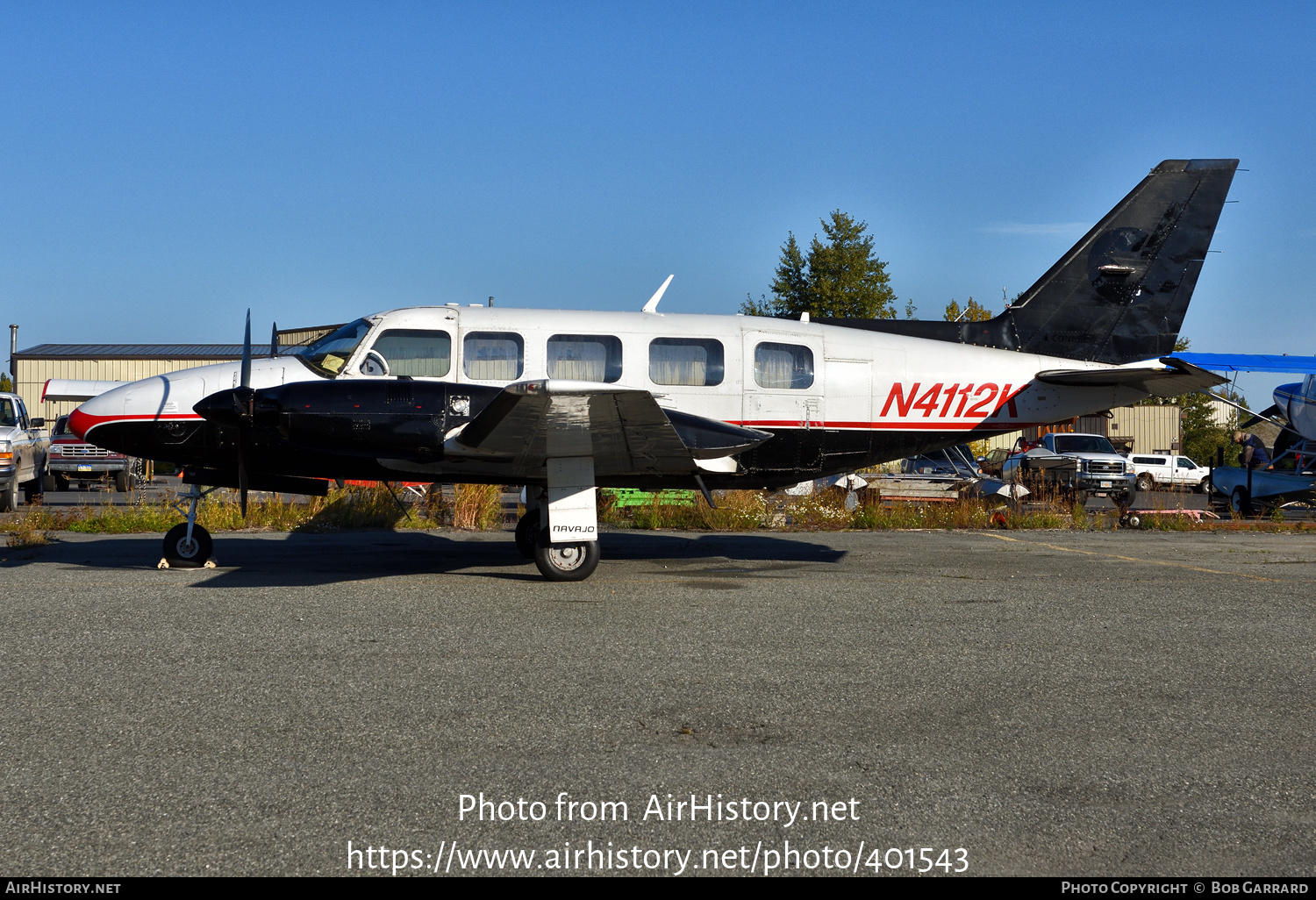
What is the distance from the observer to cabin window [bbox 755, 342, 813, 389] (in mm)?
11859

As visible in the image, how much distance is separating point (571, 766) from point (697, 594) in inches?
204

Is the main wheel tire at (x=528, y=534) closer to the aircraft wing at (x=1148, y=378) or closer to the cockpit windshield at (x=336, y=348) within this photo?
the cockpit windshield at (x=336, y=348)

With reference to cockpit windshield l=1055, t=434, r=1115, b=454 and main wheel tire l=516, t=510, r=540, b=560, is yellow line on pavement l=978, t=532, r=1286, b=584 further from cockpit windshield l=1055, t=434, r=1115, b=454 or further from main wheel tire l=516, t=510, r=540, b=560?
cockpit windshield l=1055, t=434, r=1115, b=454

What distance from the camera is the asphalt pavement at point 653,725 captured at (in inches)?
145

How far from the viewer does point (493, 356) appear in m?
11.4

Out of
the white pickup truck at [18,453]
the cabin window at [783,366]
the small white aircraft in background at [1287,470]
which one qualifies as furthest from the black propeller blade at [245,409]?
the small white aircraft in background at [1287,470]

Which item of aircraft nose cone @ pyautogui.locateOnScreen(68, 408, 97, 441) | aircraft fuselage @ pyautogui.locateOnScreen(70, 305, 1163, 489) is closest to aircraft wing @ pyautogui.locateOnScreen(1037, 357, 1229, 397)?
aircraft fuselage @ pyautogui.locateOnScreen(70, 305, 1163, 489)

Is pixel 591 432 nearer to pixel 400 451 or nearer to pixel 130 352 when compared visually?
pixel 400 451

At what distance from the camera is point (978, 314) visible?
48.5 meters

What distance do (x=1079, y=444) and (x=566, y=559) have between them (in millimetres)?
24655

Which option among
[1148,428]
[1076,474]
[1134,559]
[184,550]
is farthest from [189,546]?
[1148,428]

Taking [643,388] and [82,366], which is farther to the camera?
[82,366]
